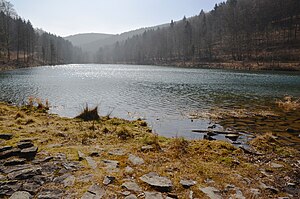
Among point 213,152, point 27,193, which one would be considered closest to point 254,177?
point 213,152

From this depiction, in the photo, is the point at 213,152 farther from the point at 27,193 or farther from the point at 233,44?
the point at 233,44

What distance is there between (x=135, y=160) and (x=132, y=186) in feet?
5.45

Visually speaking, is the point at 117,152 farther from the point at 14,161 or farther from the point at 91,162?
the point at 14,161

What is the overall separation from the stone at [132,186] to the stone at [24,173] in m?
2.31

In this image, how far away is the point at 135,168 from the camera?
6723 mm

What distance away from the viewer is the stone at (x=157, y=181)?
5672 mm

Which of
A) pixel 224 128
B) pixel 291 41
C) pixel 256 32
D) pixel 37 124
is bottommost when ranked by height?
pixel 224 128

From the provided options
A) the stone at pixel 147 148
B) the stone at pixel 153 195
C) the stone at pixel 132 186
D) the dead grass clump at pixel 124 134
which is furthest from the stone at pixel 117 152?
the stone at pixel 153 195

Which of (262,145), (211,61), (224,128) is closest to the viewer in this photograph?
(262,145)

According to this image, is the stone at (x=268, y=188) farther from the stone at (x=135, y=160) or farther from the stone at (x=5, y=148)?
the stone at (x=5, y=148)

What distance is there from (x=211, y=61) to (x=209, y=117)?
89367mm

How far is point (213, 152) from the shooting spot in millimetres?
8617

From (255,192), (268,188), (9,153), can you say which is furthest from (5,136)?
(268,188)

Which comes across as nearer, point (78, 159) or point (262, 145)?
point (78, 159)
